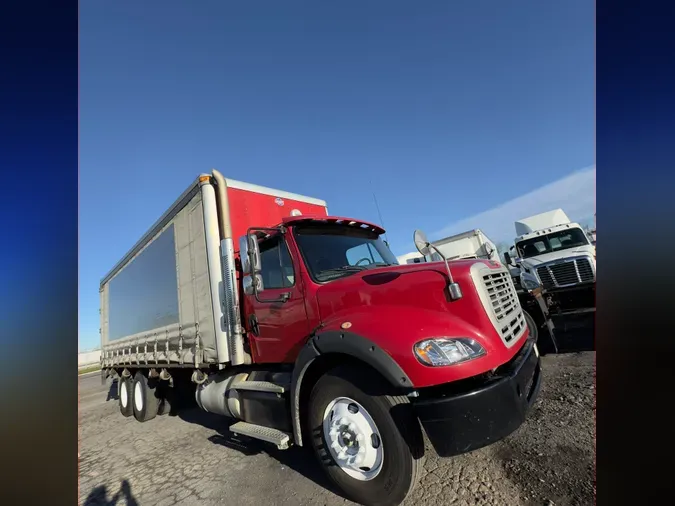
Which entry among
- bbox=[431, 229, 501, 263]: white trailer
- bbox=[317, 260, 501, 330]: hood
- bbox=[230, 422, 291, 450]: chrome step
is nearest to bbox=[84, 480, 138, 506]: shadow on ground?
bbox=[230, 422, 291, 450]: chrome step

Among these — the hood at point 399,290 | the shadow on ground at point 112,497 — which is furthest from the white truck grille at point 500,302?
the shadow on ground at point 112,497

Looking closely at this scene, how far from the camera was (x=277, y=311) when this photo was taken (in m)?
3.79

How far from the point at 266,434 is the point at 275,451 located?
82 centimetres

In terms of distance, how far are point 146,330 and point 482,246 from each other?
1054 cm

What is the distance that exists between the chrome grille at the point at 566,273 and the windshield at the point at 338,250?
5.99m

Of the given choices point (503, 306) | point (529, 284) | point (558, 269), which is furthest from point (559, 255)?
point (503, 306)

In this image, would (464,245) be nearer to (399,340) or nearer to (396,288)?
(396,288)

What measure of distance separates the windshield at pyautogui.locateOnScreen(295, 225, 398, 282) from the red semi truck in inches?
0.7

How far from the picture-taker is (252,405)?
3.91m

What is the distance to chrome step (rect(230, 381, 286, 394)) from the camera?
11.5 feet

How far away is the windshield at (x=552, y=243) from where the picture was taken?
896 cm

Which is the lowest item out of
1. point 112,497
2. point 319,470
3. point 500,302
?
point 319,470
